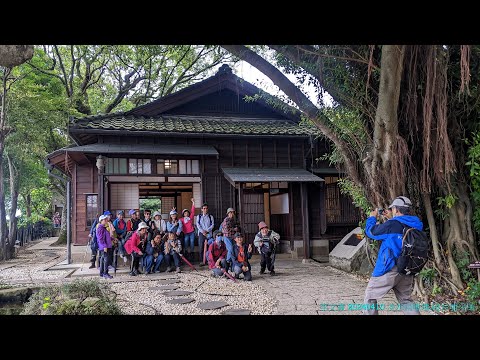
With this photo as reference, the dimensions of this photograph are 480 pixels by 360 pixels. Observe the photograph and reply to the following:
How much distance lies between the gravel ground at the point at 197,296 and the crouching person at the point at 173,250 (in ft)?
2.83

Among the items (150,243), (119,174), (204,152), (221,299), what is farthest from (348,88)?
(119,174)

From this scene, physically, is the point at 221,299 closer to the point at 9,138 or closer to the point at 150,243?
the point at 150,243

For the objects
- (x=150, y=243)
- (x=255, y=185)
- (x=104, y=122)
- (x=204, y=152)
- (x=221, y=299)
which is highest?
(x=104, y=122)

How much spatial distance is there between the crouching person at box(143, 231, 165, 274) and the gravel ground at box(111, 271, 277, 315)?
95 cm

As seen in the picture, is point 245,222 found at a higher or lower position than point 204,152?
lower

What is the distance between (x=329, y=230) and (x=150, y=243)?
5742 millimetres

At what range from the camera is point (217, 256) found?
8156 mm

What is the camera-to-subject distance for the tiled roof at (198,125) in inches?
387

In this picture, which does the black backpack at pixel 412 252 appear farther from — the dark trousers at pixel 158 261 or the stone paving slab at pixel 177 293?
the dark trousers at pixel 158 261

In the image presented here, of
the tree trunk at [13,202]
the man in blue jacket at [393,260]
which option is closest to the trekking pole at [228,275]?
the man in blue jacket at [393,260]

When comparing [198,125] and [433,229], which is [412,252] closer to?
[433,229]

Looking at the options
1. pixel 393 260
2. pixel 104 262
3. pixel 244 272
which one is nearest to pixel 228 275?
pixel 244 272

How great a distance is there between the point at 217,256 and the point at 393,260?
4.89 metres

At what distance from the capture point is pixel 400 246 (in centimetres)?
381
